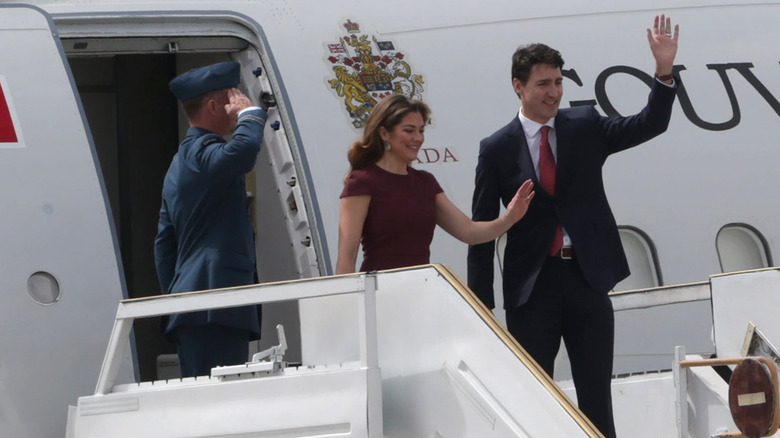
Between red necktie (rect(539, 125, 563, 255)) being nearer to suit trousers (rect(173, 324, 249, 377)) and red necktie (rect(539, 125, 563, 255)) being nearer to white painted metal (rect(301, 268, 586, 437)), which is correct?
white painted metal (rect(301, 268, 586, 437))

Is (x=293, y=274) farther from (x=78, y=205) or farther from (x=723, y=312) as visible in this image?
(x=723, y=312)

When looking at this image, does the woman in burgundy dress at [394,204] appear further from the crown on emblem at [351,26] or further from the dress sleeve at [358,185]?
the crown on emblem at [351,26]

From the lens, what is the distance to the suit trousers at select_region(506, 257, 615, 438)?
16.3ft

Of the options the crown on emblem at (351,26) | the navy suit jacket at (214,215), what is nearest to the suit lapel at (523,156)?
the navy suit jacket at (214,215)

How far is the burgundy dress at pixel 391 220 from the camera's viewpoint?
16.3ft

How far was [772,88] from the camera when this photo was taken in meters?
7.12

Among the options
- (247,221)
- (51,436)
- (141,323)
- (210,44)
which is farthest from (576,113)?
(141,323)

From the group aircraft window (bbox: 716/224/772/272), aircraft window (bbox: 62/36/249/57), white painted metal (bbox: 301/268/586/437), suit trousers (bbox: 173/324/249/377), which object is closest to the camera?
white painted metal (bbox: 301/268/586/437)

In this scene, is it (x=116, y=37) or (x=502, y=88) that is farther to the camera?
(x=502, y=88)

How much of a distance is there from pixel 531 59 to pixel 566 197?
597 mm

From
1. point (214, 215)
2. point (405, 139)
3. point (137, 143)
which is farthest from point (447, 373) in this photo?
point (137, 143)

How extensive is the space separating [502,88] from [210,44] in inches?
60.7

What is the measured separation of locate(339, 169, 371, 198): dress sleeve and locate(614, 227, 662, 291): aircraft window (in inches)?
82.6

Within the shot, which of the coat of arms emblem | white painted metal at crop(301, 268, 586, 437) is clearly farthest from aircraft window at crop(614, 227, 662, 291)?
white painted metal at crop(301, 268, 586, 437)
